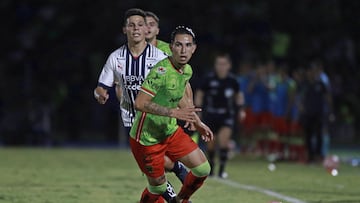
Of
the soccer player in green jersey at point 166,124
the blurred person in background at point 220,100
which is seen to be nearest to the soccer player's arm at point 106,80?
the soccer player in green jersey at point 166,124

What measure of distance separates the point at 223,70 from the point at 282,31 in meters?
14.6

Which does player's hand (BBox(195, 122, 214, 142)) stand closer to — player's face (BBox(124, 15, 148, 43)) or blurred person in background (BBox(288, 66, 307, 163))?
player's face (BBox(124, 15, 148, 43))

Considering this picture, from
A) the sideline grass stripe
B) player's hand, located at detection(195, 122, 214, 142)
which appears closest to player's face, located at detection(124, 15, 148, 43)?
player's hand, located at detection(195, 122, 214, 142)

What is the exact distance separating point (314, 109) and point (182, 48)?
13685 mm

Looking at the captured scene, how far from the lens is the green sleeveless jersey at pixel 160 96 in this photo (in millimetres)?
10930

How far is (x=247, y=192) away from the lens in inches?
597

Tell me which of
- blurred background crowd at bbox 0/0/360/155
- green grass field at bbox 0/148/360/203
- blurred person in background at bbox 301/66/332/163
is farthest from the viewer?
→ blurred background crowd at bbox 0/0/360/155

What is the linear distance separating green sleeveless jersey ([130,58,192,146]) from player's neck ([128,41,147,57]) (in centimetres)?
130

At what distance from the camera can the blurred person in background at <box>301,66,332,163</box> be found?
2433 centimetres

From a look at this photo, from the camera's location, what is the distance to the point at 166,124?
11.2 m

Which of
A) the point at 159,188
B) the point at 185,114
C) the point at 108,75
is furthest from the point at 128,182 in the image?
the point at 185,114

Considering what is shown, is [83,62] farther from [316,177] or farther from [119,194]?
[119,194]

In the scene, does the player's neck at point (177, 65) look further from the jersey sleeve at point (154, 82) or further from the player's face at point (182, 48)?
the jersey sleeve at point (154, 82)

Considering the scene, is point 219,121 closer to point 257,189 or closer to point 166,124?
point 257,189
